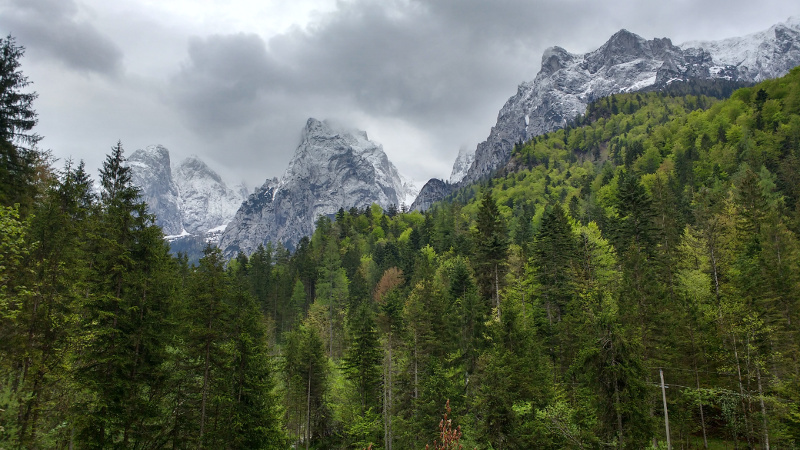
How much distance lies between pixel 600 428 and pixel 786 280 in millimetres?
20893

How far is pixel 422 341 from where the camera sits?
112 feet

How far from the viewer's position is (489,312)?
34.1 meters

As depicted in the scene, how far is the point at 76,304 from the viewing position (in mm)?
18203

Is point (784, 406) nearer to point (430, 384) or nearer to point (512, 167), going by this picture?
point (430, 384)

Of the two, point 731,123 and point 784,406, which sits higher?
point 731,123

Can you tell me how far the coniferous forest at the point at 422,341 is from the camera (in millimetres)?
17875

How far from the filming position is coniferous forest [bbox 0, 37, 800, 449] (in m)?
17.9

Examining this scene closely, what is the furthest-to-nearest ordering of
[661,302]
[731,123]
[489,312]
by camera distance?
[731,123] → [489,312] → [661,302]

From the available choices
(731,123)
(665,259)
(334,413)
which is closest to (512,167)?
(731,123)

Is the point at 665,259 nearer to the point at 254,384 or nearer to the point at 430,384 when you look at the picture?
the point at 430,384

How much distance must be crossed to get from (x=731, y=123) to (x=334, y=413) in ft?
353

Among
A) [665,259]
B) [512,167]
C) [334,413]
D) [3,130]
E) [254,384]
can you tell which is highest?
[512,167]

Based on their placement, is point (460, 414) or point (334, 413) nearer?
point (460, 414)

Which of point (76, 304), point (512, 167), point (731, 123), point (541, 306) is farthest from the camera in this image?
point (512, 167)
